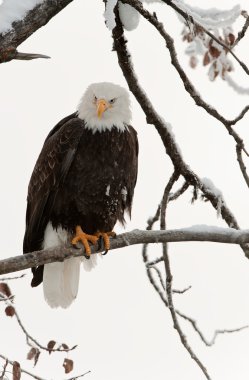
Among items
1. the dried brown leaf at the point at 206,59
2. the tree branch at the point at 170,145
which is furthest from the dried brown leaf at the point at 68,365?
the dried brown leaf at the point at 206,59

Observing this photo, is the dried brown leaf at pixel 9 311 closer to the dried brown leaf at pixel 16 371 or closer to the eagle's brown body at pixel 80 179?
the dried brown leaf at pixel 16 371

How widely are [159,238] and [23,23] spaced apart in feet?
3.71

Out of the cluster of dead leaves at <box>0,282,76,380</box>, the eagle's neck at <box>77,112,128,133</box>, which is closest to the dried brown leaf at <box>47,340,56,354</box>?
the cluster of dead leaves at <box>0,282,76,380</box>

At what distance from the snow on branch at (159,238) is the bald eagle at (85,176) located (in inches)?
36.2

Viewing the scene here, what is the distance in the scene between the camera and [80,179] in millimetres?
4250

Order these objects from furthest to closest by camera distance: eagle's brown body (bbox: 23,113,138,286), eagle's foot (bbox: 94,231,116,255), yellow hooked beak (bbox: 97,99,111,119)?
yellow hooked beak (bbox: 97,99,111,119), eagle's brown body (bbox: 23,113,138,286), eagle's foot (bbox: 94,231,116,255)

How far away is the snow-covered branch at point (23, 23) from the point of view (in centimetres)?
277

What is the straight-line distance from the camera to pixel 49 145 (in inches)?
173

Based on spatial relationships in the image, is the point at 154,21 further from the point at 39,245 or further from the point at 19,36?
the point at 39,245

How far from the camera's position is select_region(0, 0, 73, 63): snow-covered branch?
109 inches

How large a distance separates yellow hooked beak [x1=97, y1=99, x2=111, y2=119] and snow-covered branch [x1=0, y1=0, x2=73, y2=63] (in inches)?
53.6

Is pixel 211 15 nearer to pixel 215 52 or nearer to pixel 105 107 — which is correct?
pixel 215 52

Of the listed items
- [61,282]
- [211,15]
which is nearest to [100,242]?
[61,282]

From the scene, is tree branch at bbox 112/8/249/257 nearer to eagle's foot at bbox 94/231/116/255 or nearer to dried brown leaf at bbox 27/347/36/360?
eagle's foot at bbox 94/231/116/255
